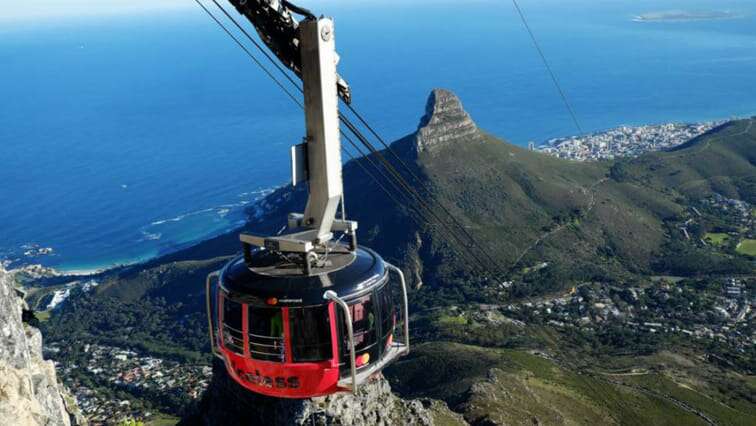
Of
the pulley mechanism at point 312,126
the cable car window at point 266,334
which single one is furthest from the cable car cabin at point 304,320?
the pulley mechanism at point 312,126

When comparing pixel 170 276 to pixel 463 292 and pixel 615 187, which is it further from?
pixel 615 187

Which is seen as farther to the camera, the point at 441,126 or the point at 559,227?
the point at 441,126

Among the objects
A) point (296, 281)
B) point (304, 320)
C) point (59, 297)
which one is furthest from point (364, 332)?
point (59, 297)

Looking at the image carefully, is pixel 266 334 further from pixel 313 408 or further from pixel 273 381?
pixel 313 408

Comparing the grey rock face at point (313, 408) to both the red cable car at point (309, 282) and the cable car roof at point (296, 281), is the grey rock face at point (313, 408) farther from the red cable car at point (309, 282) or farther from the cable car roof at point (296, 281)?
the cable car roof at point (296, 281)

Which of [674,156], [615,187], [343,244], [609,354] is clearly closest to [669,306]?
[609,354]

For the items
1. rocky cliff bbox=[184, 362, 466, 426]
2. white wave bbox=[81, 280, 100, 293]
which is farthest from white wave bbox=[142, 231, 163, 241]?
rocky cliff bbox=[184, 362, 466, 426]
